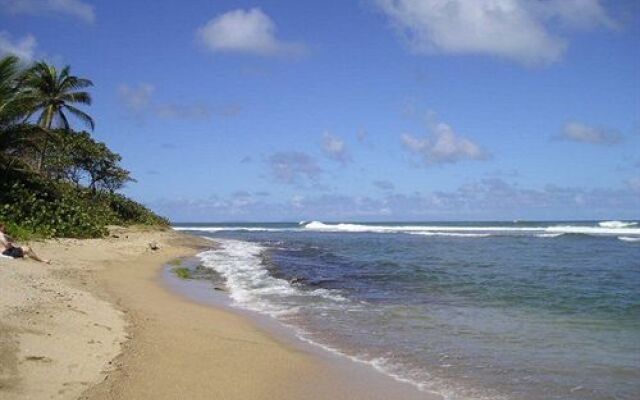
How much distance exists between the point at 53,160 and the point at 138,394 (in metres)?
31.1

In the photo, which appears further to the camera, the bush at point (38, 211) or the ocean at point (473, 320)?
the bush at point (38, 211)

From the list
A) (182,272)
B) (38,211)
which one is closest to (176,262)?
(182,272)

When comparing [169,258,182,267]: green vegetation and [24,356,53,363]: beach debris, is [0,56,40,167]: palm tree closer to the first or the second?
[169,258,182,267]: green vegetation

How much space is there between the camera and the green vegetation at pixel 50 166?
67.2 feet

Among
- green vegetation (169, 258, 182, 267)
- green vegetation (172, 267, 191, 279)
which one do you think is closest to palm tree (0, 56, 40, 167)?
green vegetation (169, 258, 182, 267)

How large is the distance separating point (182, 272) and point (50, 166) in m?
18.9

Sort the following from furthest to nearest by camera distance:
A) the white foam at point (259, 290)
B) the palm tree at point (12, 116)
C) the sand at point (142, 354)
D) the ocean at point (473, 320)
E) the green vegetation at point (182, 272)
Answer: the palm tree at point (12, 116) < the green vegetation at point (182, 272) < the white foam at point (259, 290) < the ocean at point (473, 320) < the sand at point (142, 354)

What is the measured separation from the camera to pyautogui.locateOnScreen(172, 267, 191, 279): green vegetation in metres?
17.9

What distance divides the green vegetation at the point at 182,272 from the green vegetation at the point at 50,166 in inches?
192

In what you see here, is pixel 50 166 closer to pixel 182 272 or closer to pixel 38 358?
pixel 182 272

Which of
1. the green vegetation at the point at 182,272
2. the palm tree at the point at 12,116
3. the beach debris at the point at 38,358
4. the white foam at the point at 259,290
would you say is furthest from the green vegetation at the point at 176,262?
the beach debris at the point at 38,358

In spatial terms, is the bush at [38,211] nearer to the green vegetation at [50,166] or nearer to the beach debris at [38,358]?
the green vegetation at [50,166]

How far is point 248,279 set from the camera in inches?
712

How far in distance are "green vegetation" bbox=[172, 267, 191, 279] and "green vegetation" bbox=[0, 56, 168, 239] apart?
16.0 feet
